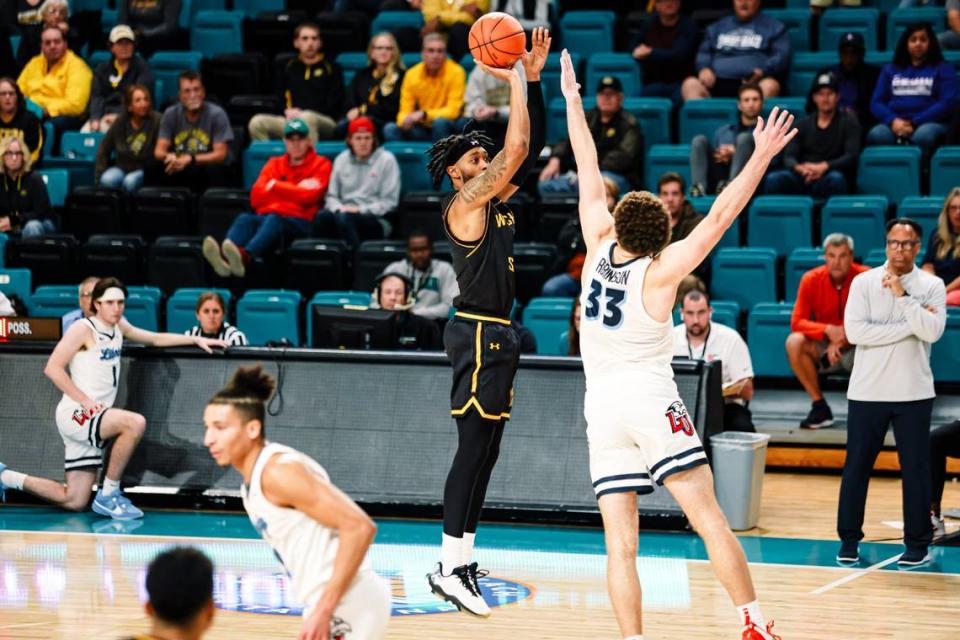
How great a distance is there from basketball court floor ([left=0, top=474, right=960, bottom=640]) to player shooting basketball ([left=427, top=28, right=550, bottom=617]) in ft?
1.71

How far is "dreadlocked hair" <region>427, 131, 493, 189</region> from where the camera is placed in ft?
22.7

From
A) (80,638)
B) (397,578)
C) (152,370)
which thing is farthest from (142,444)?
(80,638)

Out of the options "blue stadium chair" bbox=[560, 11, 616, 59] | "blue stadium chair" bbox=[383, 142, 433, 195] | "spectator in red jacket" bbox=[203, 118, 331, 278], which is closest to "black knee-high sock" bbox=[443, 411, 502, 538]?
"spectator in red jacket" bbox=[203, 118, 331, 278]

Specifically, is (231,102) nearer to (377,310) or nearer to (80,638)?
(377,310)

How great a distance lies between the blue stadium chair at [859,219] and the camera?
1212 cm

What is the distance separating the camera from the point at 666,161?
43.8ft

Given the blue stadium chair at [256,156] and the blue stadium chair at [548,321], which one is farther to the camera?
the blue stadium chair at [256,156]

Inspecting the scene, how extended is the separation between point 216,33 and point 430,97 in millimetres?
3329

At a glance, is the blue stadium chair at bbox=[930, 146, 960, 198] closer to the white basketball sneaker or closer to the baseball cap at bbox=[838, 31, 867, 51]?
the baseball cap at bbox=[838, 31, 867, 51]

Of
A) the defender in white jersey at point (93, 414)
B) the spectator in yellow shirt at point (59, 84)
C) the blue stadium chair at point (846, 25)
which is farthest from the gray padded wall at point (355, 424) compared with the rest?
the blue stadium chair at point (846, 25)

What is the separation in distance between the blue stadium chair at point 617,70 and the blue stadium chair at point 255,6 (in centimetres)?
415

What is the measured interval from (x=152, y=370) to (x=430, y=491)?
2.26 meters

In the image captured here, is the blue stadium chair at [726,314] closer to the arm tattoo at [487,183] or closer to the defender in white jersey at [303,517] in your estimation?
the arm tattoo at [487,183]

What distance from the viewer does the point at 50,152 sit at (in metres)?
15.9
